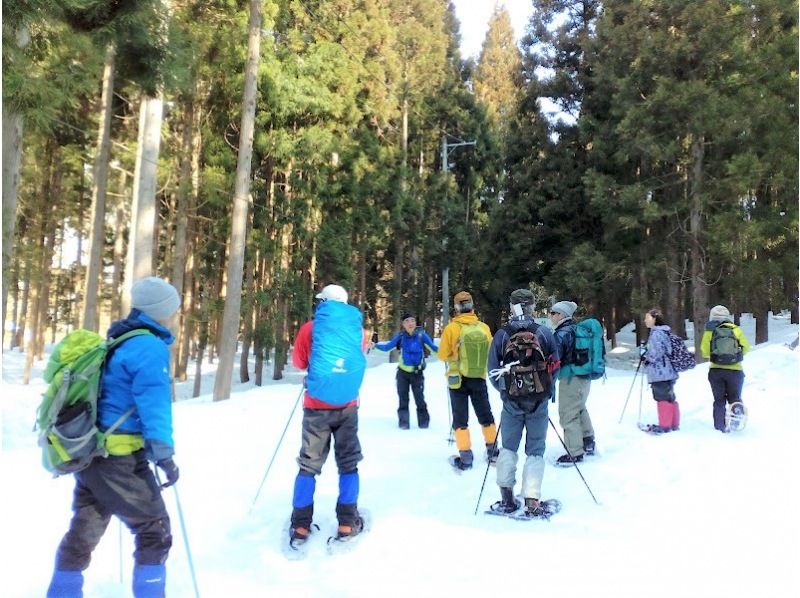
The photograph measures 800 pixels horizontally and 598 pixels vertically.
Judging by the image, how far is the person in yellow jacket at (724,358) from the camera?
24.3ft

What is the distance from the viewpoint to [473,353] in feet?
19.8

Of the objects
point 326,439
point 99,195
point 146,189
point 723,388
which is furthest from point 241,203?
point 723,388

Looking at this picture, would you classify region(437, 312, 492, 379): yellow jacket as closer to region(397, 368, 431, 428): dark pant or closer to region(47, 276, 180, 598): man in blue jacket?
region(397, 368, 431, 428): dark pant

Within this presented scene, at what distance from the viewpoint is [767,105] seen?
600 inches

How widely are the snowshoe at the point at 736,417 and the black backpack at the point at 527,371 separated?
4145mm

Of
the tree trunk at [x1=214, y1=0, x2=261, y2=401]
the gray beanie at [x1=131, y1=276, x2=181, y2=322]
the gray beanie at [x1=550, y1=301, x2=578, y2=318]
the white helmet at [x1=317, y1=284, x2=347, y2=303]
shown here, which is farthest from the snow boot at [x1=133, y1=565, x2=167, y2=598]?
the tree trunk at [x1=214, y1=0, x2=261, y2=401]

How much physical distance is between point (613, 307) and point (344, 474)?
2469 centimetres

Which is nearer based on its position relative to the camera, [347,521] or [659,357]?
[347,521]

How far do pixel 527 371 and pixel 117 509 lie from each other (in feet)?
10.2

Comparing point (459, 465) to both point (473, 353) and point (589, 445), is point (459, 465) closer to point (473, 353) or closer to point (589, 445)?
point (473, 353)

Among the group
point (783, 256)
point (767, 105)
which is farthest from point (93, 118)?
point (783, 256)

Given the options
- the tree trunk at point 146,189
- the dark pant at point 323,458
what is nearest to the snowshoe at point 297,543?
the dark pant at point 323,458

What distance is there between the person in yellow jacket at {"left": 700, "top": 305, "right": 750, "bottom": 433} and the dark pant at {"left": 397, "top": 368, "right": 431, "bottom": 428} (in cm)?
387

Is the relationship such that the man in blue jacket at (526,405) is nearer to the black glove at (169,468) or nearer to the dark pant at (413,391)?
the black glove at (169,468)
